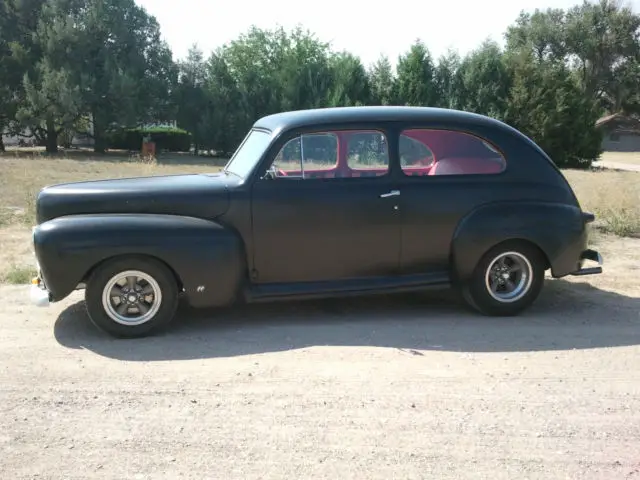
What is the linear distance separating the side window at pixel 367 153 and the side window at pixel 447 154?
0.60ft

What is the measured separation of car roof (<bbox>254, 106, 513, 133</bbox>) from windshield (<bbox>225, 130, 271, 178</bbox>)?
5.0 inches

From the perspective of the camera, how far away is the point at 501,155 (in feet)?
18.6

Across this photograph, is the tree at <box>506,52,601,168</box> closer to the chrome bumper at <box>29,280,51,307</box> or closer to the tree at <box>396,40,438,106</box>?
the tree at <box>396,40,438,106</box>

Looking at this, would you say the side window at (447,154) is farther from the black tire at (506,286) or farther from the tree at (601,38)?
the tree at (601,38)

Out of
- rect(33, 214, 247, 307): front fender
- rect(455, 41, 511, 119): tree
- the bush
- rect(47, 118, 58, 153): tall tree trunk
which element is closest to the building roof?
rect(455, 41, 511, 119): tree

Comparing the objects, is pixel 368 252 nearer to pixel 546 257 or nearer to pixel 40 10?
pixel 546 257

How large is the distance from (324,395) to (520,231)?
2534 mm

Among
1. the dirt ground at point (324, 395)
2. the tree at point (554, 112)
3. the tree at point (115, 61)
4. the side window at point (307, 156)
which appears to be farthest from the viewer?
the tree at point (115, 61)

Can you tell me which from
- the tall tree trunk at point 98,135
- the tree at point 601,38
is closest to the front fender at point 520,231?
the tall tree trunk at point 98,135

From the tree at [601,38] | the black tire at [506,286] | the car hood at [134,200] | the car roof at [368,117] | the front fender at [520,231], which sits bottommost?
the black tire at [506,286]

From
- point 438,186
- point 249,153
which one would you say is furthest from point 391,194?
point 249,153

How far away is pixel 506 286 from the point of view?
224 inches

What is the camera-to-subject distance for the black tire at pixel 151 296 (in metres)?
4.85

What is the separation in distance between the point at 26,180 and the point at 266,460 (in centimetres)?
1477
